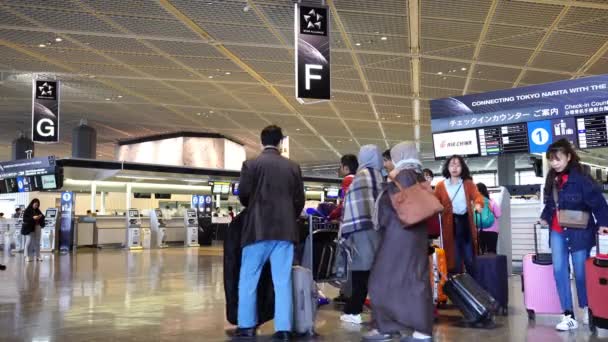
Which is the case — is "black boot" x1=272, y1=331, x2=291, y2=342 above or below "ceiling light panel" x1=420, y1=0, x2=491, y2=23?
below

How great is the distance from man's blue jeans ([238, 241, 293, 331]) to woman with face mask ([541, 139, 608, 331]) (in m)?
2.24

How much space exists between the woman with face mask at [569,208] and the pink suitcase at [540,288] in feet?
1.13

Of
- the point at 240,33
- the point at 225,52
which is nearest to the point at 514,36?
the point at 240,33

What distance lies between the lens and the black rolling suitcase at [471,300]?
484cm

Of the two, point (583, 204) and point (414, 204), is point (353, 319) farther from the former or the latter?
point (583, 204)

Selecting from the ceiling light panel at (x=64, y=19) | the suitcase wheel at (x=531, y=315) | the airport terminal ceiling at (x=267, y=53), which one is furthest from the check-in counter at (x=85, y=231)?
the suitcase wheel at (x=531, y=315)

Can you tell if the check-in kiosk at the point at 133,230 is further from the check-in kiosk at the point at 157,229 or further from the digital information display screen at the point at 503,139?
the digital information display screen at the point at 503,139

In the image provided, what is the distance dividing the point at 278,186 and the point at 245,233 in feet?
1.44

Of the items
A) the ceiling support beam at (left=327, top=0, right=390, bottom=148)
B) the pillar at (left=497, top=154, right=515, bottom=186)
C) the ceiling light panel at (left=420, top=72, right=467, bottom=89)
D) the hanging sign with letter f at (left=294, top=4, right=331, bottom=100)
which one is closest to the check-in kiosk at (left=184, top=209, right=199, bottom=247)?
the ceiling support beam at (left=327, top=0, right=390, bottom=148)

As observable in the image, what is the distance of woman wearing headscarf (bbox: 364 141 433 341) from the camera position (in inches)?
155

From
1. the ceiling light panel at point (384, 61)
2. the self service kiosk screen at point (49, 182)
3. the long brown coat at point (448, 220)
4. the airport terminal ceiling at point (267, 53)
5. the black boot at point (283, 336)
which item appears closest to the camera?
the black boot at point (283, 336)

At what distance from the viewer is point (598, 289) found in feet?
14.6

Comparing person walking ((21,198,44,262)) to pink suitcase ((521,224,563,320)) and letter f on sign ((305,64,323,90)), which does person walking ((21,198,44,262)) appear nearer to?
letter f on sign ((305,64,323,90))

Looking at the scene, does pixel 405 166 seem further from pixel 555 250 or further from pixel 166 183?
pixel 166 183
